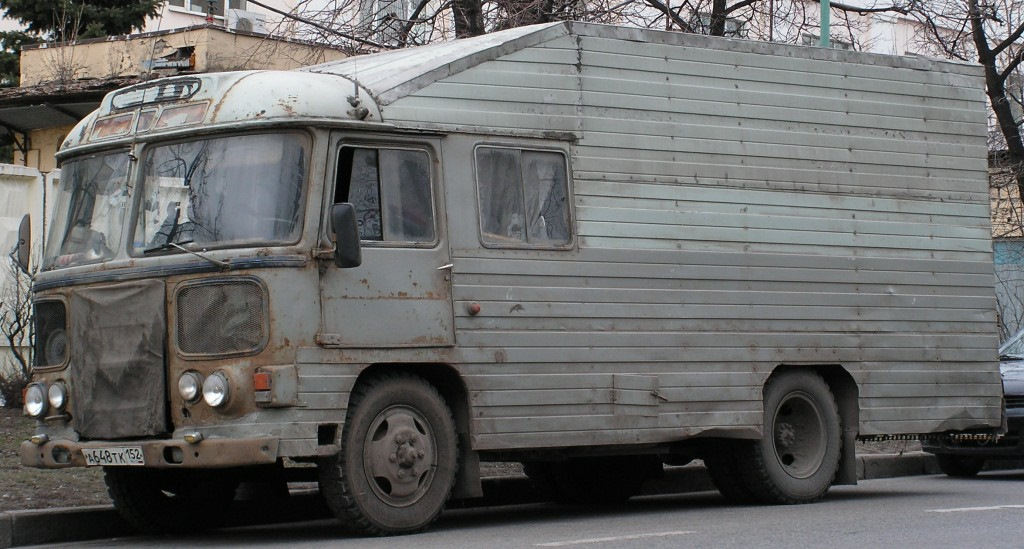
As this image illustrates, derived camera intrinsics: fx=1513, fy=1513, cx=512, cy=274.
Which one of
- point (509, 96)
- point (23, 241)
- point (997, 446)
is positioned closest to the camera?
point (509, 96)

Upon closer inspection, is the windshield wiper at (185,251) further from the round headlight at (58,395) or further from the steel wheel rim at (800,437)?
the steel wheel rim at (800,437)

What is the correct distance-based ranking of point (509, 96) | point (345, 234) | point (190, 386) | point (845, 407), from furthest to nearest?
1. point (845, 407)
2. point (509, 96)
3. point (190, 386)
4. point (345, 234)

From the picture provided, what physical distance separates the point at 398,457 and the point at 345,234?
1502 millimetres

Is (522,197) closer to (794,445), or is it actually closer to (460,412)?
(460,412)

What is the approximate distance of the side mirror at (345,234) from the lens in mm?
8938

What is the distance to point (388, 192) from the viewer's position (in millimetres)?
9664

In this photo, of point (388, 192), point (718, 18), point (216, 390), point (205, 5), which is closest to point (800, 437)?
point (388, 192)

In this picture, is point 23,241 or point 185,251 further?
point 23,241

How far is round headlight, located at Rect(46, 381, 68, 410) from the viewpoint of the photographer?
9727 millimetres

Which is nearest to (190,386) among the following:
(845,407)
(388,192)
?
(388,192)

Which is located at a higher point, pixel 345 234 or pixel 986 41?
pixel 986 41

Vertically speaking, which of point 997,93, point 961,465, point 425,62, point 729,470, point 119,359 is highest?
point 997,93

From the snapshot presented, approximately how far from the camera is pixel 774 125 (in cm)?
1173

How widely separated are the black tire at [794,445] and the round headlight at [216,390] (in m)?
4.42
